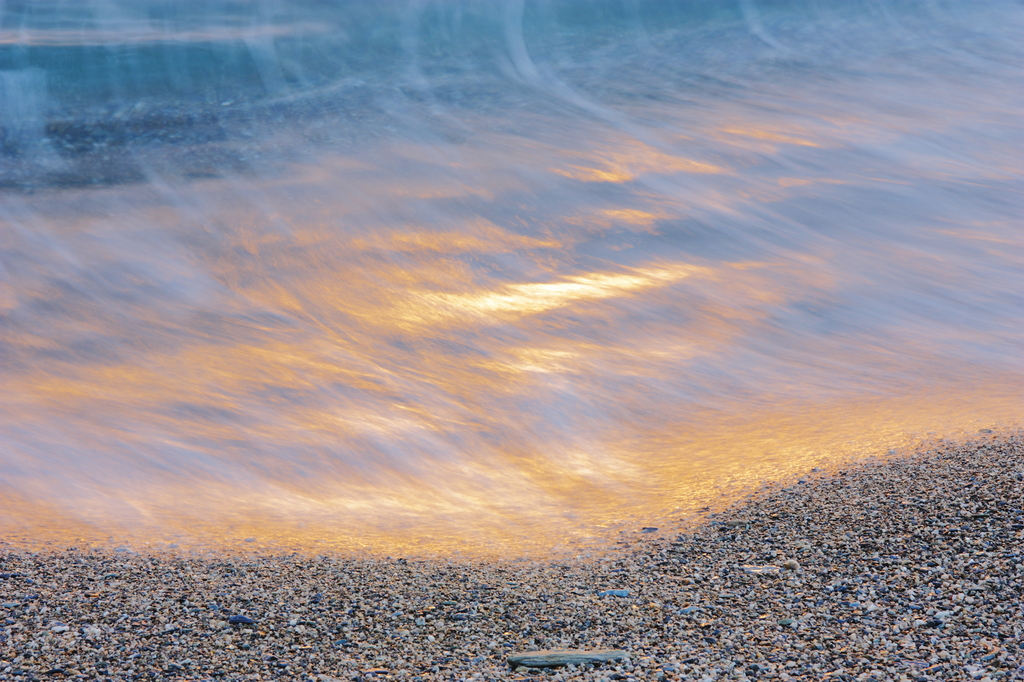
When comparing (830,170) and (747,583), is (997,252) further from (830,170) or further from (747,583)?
(747,583)

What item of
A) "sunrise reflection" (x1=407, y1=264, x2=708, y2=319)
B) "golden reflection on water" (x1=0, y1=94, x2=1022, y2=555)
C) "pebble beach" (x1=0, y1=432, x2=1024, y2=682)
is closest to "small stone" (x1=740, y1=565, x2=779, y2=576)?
"pebble beach" (x1=0, y1=432, x2=1024, y2=682)

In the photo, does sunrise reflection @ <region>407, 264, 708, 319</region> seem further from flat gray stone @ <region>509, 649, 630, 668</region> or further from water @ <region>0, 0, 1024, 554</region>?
flat gray stone @ <region>509, 649, 630, 668</region>

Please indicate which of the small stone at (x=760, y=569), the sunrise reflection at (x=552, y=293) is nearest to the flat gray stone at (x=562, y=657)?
the small stone at (x=760, y=569)

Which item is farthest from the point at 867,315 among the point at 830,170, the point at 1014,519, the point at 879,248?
the point at 1014,519

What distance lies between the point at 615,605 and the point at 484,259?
3862mm

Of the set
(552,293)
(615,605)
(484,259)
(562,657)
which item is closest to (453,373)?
(552,293)

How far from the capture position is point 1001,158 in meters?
7.28

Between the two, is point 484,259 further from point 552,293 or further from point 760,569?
point 760,569

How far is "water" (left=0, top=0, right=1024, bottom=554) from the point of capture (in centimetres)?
396

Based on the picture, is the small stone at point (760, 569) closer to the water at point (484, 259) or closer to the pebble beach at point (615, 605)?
the pebble beach at point (615, 605)

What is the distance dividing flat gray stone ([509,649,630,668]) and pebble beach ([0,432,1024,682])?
0.02 m

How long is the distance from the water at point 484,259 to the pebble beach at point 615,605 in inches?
12.1

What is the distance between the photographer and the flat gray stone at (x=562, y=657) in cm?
227

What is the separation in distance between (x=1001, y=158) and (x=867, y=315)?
118 inches
